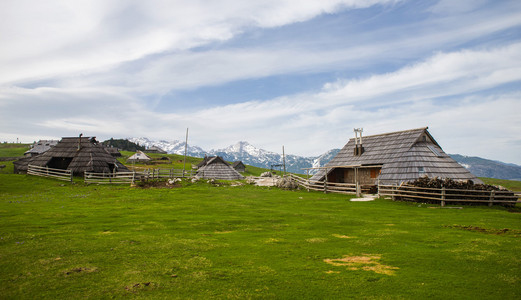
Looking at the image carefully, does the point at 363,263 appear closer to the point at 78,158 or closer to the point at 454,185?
the point at 454,185

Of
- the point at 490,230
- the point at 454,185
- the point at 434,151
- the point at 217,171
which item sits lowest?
the point at 490,230

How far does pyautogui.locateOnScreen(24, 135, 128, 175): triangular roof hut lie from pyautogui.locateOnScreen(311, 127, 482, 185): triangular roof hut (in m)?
31.0

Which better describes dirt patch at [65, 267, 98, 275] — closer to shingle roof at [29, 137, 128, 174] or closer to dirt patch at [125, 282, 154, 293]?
dirt patch at [125, 282, 154, 293]

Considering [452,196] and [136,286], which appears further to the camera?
[452,196]

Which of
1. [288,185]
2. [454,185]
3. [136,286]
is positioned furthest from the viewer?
[288,185]

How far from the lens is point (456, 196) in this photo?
21656mm

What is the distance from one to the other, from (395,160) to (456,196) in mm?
7515

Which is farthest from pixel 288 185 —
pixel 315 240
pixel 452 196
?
pixel 315 240

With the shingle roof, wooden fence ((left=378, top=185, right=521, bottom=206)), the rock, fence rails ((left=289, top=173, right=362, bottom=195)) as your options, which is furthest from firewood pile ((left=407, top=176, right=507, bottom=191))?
the shingle roof

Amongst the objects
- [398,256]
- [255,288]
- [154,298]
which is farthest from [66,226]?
[398,256]

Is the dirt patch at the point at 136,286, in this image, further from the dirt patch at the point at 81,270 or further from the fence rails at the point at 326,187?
the fence rails at the point at 326,187

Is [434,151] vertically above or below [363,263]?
above

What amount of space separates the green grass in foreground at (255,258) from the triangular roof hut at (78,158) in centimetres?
2971

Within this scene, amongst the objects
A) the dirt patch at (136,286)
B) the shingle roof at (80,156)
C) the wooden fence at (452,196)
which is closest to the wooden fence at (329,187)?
the wooden fence at (452,196)
